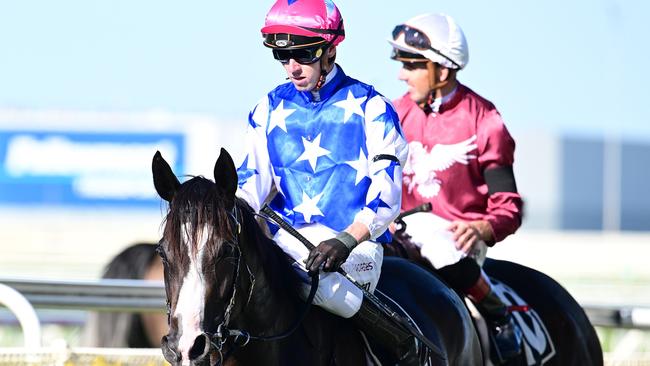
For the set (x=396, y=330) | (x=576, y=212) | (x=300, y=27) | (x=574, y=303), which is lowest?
(x=576, y=212)

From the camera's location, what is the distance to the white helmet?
21.0 feet

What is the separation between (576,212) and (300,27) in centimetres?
5819

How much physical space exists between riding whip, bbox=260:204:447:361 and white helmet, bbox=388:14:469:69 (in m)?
1.86

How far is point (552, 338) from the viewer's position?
645 centimetres

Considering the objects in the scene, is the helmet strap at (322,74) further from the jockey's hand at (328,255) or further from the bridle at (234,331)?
the bridle at (234,331)

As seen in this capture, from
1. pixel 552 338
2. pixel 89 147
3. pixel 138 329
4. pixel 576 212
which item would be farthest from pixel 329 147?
pixel 576 212

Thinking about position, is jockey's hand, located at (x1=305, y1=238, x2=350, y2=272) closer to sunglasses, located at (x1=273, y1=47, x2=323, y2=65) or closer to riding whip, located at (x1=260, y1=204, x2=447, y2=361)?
riding whip, located at (x1=260, y1=204, x2=447, y2=361)

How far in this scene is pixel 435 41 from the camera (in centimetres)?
642

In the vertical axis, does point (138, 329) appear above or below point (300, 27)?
below


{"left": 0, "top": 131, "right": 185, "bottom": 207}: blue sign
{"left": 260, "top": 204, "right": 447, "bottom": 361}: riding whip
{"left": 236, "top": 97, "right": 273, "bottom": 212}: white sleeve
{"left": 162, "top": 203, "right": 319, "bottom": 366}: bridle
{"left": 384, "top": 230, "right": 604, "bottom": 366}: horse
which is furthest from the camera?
{"left": 0, "top": 131, "right": 185, "bottom": 207}: blue sign

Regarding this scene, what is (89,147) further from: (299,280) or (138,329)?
(299,280)

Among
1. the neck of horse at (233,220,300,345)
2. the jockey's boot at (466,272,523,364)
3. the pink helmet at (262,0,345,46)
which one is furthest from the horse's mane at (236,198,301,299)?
the jockey's boot at (466,272,523,364)

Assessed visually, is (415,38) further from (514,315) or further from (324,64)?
(324,64)

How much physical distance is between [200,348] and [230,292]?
9.1 inches
